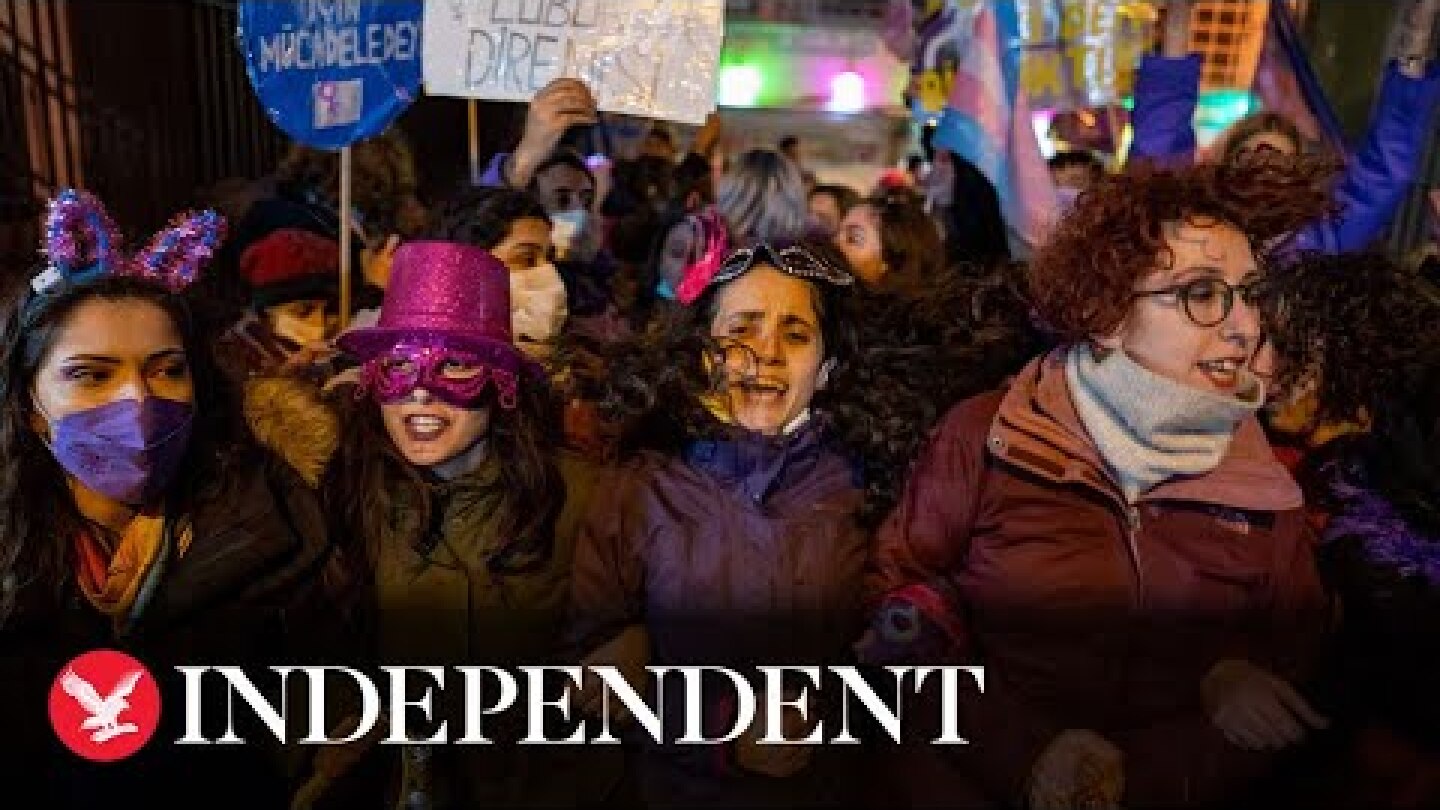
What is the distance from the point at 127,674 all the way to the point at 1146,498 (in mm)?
2174

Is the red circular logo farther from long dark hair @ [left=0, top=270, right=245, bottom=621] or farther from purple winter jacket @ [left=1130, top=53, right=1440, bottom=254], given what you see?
purple winter jacket @ [left=1130, top=53, right=1440, bottom=254]

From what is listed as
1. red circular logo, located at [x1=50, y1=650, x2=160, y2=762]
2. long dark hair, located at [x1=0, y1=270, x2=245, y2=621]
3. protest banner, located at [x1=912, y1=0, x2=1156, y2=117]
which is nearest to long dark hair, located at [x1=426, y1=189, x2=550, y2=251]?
long dark hair, located at [x1=0, y1=270, x2=245, y2=621]

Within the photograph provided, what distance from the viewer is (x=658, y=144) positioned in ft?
33.4

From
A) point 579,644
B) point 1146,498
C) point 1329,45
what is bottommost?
point 579,644

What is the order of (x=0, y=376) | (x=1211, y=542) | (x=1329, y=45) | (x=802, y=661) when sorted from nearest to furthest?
(x=0, y=376)
(x=1211, y=542)
(x=802, y=661)
(x=1329, y=45)

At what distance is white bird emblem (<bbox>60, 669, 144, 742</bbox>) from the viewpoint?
2322mm

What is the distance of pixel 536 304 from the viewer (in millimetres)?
3686

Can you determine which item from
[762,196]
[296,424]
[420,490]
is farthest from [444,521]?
[762,196]

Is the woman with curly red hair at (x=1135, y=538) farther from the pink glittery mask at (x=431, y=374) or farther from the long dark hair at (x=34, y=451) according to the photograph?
the long dark hair at (x=34, y=451)

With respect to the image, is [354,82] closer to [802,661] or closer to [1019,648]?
[802,661]

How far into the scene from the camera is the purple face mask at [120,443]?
7.24 ft

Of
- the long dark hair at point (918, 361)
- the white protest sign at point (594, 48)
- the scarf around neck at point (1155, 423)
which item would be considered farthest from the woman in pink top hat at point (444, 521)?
the white protest sign at point (594, 48)

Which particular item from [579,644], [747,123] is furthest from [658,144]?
[747,123]

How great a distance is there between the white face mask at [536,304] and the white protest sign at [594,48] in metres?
0.60
